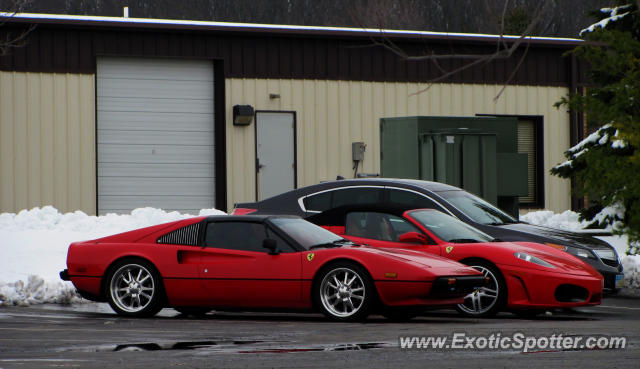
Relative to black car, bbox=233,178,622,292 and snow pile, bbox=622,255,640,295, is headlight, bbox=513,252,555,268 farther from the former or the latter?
snow pile, bbox=622,255,640,295

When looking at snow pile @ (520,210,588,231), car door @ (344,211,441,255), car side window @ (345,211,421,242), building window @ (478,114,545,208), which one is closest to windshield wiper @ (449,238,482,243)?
car door @ (344,211,441,255)

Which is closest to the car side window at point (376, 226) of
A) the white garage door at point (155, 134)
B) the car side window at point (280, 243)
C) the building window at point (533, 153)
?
the car side window at point (280, 243)

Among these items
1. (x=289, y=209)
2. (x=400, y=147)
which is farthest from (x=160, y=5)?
(x=289, y=209)

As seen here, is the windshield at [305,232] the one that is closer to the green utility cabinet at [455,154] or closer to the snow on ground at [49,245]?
the snow on ground at [49,245]

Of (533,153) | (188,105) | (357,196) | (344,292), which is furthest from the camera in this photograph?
(533,153)

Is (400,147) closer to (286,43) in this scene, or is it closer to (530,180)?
(286,43)

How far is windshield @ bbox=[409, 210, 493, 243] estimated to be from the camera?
1179cm

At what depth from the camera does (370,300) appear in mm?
10258

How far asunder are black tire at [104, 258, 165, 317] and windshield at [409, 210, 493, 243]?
2.94m

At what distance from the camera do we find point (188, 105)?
2561 cm

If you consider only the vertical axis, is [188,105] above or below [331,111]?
above

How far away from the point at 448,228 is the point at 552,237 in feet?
4.80

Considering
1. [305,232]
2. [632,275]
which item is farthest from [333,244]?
[632,275]

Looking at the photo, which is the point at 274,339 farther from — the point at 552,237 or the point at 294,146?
the point at 294,146
